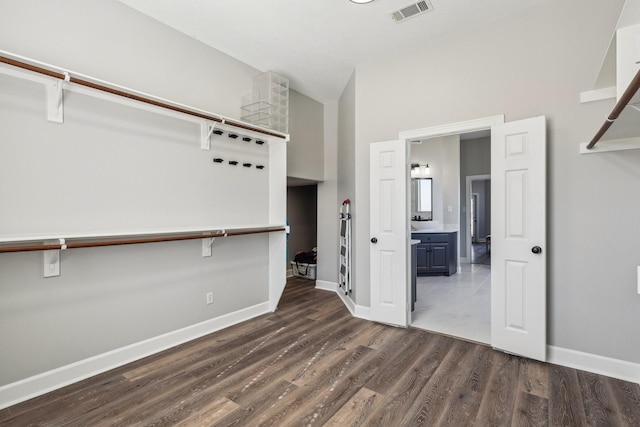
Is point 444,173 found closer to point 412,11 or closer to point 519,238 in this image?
point 519,238

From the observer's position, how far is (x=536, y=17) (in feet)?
9.00

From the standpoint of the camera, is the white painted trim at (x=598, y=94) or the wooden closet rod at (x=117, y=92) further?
the white painted trim at (x=598, y=94)

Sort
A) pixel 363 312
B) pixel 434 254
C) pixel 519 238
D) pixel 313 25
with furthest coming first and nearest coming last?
pixel 434 254 → pixel 363 312 → pixel 313 25 → pixel 519 238

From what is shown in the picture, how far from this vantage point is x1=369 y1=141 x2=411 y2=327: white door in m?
3.45

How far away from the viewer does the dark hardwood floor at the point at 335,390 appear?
194 cm

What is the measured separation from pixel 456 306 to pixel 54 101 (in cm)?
463

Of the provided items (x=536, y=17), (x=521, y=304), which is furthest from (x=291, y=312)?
(x=536, y=17)

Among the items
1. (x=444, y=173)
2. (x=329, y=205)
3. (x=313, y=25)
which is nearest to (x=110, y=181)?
(x=313, y=25)

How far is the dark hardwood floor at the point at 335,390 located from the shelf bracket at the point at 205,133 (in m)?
1.94

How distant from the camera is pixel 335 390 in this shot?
223 centimetres

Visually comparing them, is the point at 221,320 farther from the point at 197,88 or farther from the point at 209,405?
the point at 197,88

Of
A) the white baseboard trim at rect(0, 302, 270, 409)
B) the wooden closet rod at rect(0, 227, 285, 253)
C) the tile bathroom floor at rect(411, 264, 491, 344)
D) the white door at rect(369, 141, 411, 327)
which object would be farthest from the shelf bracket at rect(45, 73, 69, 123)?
the tile bathroom floor at rect(411, 264, 491, 344)

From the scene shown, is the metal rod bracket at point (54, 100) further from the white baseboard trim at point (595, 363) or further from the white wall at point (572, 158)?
the white baseboard trim at point (595, 363)

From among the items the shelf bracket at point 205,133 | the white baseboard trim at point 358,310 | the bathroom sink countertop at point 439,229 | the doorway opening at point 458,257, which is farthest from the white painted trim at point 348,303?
the shelf bracket at point 205,133
